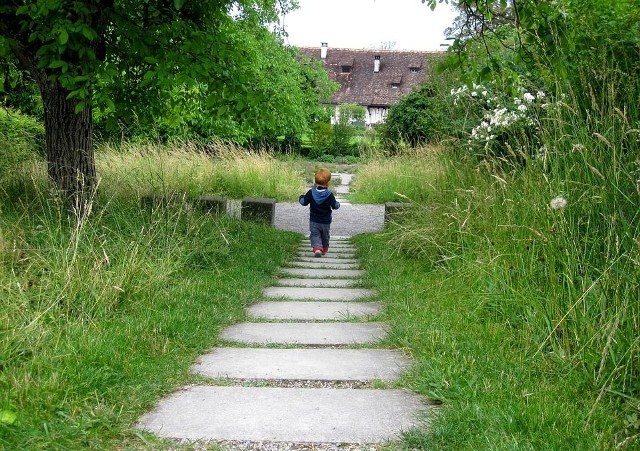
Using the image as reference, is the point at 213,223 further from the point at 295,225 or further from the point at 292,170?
the point at 292,170

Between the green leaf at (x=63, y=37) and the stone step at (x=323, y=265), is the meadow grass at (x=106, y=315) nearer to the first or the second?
the stone step at (x=323, y=265)

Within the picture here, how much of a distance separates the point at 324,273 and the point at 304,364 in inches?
132

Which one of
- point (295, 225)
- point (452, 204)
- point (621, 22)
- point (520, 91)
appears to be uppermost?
point (621, 22)

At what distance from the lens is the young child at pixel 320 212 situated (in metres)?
7.95

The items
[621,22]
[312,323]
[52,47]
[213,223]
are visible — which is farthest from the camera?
[213,223]

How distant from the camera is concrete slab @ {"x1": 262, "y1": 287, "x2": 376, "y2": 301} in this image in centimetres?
540

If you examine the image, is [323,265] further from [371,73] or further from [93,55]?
[371,73]

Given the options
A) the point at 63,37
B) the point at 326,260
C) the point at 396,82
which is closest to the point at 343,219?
the point at 326,260

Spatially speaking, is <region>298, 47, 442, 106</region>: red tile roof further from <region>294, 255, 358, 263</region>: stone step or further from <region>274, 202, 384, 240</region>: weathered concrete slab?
<region>294, 255, 358, 263</region>: stone step

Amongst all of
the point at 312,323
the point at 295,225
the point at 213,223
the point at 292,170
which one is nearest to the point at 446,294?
the point at 312,323

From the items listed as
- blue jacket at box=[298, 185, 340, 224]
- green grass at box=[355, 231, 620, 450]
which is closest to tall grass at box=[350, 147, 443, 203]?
blue jacket at box=[298, 185, 340, 224]

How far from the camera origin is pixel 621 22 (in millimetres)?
4699

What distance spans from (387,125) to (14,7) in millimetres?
15563

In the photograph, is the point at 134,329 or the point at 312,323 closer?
the point at 134,329
